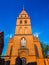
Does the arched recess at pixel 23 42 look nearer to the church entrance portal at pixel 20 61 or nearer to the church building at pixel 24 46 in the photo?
the church building at pixel 24 46

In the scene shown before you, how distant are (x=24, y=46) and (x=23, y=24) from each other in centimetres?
615

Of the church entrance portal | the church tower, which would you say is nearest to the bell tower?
the church tower

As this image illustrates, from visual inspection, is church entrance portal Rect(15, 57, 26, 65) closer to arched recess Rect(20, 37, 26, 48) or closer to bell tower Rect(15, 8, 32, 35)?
arched recess Rect(20, 37, 26, 48)

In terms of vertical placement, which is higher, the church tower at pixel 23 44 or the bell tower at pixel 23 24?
the bell tower at pixel 23 24

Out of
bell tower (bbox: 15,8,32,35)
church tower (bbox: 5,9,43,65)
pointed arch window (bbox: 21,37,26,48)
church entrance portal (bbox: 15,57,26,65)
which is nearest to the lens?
church entrance portal (bbox: 15,57,26,65)

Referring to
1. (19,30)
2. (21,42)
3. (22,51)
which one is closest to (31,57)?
(22,51)

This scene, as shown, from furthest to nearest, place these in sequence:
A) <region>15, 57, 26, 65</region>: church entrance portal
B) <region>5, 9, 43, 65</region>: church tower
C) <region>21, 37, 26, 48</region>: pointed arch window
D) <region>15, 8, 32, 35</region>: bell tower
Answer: <region>15, 8, 32, 35</region>: bell tower < <region>21, 37, 26, 48</region>: pointed arch window < <region>5, 9, 43, 65</region>: church tower < <region>15, 57, 26, 65</region>: church entrance portal

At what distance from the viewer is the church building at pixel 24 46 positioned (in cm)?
3137

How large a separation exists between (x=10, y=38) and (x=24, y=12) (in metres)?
8.46

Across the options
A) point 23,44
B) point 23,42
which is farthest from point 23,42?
point 23,44

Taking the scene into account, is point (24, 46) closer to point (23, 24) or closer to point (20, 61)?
point (20, 61)

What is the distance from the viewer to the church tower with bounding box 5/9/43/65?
103 feet

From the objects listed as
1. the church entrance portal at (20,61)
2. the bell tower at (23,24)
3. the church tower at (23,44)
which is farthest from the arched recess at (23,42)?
the church entrance portal at (20,61)

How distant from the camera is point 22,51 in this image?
3219 centimetres
